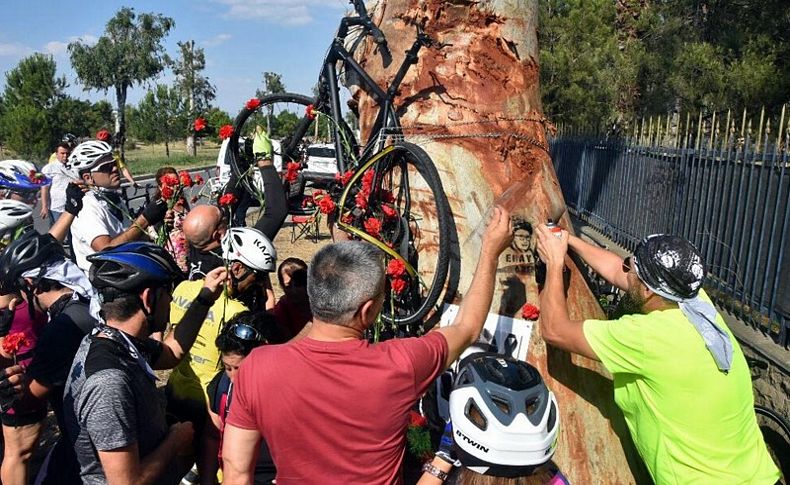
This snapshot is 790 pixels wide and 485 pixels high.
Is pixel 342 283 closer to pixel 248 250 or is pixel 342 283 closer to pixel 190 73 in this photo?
pixel 248 250

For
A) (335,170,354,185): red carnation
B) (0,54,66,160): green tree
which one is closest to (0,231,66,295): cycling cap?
(335,170,354,185): red carnation

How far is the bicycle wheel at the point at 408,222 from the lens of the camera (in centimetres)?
327

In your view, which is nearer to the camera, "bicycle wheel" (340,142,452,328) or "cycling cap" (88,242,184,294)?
"cycling cap" (88,242,184,294)

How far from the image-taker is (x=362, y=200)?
338 centimetres

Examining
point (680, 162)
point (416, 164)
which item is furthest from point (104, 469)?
point (680, 162)

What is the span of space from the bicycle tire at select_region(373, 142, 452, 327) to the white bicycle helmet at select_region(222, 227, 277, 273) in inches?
29.3

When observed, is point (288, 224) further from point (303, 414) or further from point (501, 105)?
point (303, 414)

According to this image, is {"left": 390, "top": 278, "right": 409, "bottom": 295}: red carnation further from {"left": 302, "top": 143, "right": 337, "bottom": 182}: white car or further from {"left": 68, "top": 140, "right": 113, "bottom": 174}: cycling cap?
{"left": 302, "top": 143, "right": 337, "bottom": 182}: white car

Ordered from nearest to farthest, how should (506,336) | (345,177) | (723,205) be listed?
(506,336), (345,177), (723,205)

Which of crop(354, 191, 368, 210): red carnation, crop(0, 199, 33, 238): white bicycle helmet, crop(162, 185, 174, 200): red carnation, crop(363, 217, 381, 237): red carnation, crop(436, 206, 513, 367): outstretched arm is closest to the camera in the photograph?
crop(436, 206, 513, 367): outstretched arm

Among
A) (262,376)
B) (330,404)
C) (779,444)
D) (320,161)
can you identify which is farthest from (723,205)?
(320,161)

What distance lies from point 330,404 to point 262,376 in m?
0.25

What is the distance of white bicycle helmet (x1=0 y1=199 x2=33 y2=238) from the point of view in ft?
13.2

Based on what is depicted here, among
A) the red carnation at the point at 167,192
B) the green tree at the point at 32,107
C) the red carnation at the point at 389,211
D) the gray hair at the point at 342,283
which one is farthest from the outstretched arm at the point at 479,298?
the green tree at the point at 32,107
